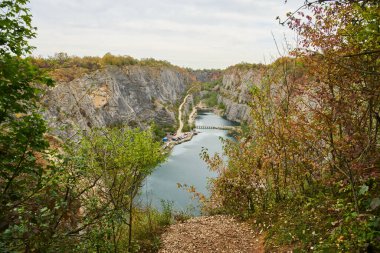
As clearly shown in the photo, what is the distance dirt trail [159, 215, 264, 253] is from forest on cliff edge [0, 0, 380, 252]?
0.49 m

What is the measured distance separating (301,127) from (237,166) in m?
4.27

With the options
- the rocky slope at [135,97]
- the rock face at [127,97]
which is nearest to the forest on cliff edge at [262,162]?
the rocky slope at [135,97]

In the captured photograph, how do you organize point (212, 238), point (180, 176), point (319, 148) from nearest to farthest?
1. point (319, 148)
2. point (212, 238)
3. point (180, 176)

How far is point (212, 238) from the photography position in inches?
373

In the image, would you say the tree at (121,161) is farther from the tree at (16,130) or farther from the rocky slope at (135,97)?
the rocky slope at (135,97)

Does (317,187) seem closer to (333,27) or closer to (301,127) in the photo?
(301,127)

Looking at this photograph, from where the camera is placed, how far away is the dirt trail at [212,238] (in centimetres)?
883

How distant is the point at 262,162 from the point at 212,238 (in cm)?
323

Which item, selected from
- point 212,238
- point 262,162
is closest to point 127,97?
point 262,162

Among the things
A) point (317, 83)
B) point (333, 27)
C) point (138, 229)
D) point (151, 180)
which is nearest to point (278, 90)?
point (317, 83)

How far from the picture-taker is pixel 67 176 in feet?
14.6

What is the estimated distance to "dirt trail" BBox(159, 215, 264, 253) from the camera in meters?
8.83

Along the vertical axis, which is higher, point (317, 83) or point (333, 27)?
→ point (333, 27)

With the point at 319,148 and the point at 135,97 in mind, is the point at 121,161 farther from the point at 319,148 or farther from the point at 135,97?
the point at 135,97
